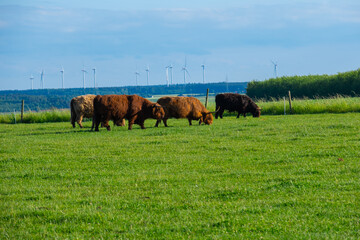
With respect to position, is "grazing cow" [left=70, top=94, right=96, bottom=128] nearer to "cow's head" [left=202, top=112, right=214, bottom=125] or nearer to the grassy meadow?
"cow's head" [left=202, top=112, right=214, bottom=125]

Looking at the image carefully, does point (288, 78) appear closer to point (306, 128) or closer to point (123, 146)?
point (306, 128)

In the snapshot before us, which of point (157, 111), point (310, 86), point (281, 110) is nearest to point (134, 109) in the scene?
point (157, 111)

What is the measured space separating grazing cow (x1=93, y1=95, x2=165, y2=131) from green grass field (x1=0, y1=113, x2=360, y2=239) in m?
7.02

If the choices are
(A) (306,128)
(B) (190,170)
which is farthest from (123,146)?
(A) (306,128)

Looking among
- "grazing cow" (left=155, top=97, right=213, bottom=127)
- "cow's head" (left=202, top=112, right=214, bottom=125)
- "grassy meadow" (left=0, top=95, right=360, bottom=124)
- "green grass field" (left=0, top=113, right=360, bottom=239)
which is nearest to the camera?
A: "green grass field" (left=0, top=113, right=360, bottom=239)

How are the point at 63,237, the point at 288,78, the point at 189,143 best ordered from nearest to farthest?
1. the point at 63,237
2. the point at 189,143
3. the point at 288,78

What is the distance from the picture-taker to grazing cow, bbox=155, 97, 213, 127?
81.8ft

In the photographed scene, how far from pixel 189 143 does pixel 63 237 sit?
1006 cm

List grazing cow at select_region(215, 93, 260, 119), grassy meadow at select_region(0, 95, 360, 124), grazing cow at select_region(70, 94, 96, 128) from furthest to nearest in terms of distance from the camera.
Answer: grassy meadow at select_region(0, 95, 360, 124), grazing cow at select_region(215, 93, 260, 119), grazing cow at select_region(70, 94, 96, 128)

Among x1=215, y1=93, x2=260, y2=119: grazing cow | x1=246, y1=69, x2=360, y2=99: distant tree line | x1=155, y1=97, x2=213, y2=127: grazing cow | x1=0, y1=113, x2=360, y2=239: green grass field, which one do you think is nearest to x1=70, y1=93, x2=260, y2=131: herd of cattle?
x1=155, y1=97, x2=213, y2=127: grazing cow

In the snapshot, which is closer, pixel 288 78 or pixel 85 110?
pixel 85 110

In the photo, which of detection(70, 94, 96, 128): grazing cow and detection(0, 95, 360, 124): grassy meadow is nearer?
detection(70, 94, 96, 128): grazing cow

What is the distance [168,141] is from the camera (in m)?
17.0

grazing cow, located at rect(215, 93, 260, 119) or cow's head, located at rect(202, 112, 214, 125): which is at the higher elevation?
grazing cow, located at rect(215, 93, 260, 119)
